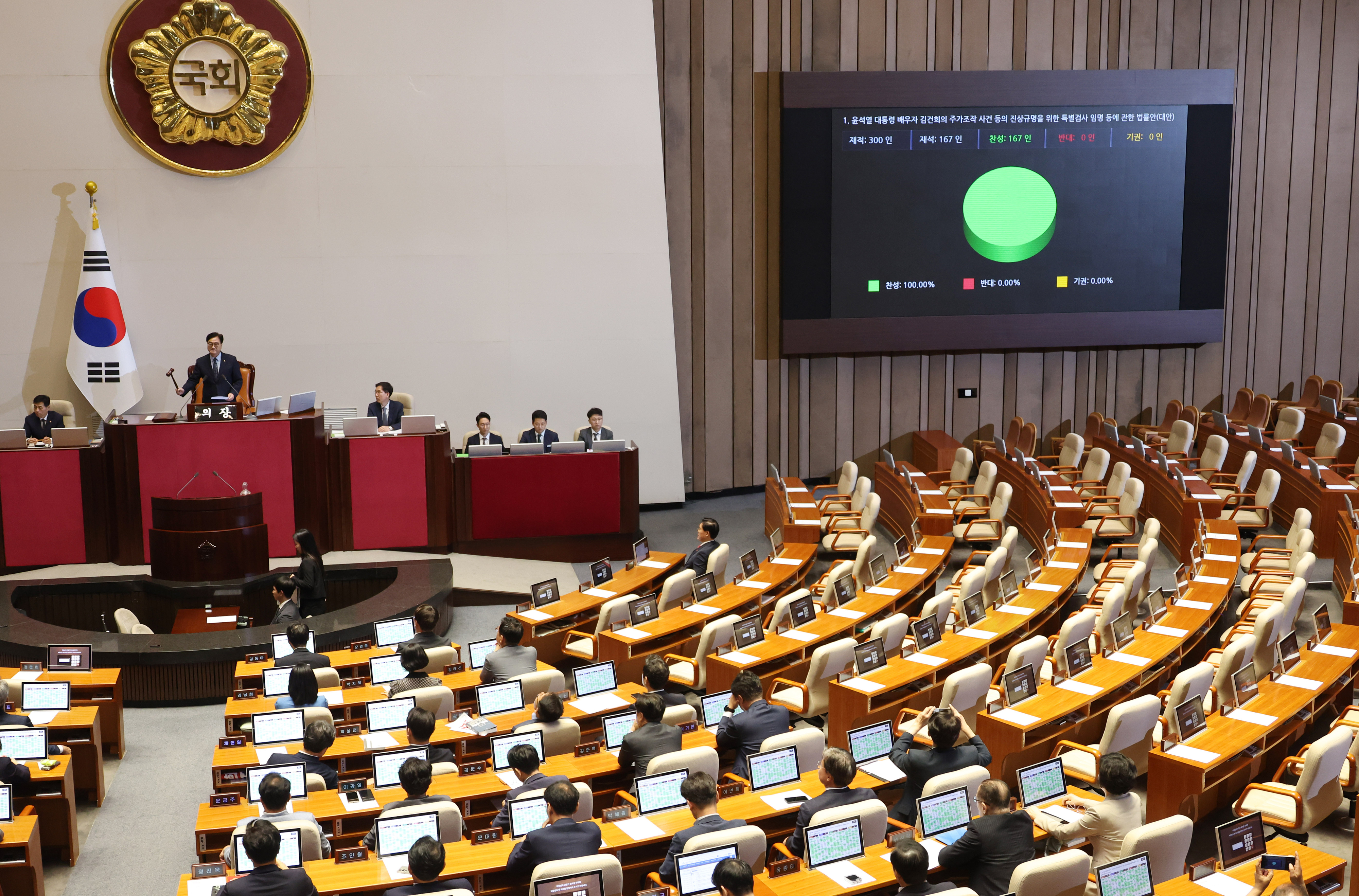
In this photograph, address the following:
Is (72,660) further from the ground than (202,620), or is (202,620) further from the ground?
(72,660)

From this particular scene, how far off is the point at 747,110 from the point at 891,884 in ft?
32.8

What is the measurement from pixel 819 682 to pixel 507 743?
209cm

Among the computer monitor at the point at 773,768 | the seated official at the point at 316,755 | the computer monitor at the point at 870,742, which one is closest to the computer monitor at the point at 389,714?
the seated official at the point at 316,755

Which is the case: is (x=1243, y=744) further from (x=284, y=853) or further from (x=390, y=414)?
(x=390, y=414)

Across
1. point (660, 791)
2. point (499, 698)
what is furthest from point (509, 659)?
point (660, 791)

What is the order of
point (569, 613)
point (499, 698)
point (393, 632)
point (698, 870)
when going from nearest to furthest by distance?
1. point (698, 870)
2. point (499, 698)
3. point (393, 632)
4. point (569, 613)

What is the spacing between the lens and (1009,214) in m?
13.4

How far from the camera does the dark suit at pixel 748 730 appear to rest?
5.91 m

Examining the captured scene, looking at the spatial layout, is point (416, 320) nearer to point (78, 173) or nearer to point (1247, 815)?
point (78, 173)

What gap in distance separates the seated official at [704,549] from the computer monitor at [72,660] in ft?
13.2

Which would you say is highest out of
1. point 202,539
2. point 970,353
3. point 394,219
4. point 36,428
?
point 394,219

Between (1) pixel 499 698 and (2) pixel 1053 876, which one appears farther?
(1) pixel 499 698

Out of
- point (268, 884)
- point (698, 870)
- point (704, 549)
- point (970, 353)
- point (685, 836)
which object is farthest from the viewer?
point (970, 353)

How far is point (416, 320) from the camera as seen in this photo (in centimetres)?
1243
